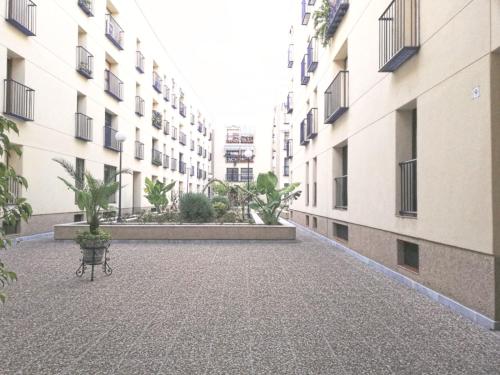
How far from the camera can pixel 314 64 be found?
1611 cm

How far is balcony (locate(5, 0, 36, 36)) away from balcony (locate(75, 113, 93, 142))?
400 centimetres

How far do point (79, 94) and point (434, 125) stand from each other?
15417mm

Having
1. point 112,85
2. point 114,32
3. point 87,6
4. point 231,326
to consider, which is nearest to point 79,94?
point 112,85

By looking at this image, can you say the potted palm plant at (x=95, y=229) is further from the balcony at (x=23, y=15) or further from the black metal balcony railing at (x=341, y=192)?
the black metal balcony railing at (x=341, y=192)

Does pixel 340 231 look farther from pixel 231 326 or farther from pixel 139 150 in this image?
pixel 139 150

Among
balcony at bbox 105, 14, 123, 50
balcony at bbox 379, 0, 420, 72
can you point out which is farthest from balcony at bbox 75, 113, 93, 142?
balcony at bbox 379, 0, 420, 72

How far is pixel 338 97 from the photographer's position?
476 inches

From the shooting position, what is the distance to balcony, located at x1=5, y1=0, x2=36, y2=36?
39.8ft

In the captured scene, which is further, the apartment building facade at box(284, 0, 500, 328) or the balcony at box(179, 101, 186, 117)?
the balcony at box(179, 101, 186, 117)

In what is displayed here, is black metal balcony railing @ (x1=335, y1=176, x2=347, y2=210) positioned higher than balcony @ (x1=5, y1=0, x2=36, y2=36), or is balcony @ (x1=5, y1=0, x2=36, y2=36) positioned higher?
balcony @ (x1=5, y1=0, x2=36, y2=36)

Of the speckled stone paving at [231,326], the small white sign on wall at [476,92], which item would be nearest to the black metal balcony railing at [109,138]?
the speckled stone paving at [231,326]

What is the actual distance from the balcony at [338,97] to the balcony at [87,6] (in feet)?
36.7

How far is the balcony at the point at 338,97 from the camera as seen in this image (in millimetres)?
11602

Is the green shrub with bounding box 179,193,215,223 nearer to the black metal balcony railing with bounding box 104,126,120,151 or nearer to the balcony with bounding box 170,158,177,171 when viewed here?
the black metal balcony railing with bounding box 104,126,120,151
